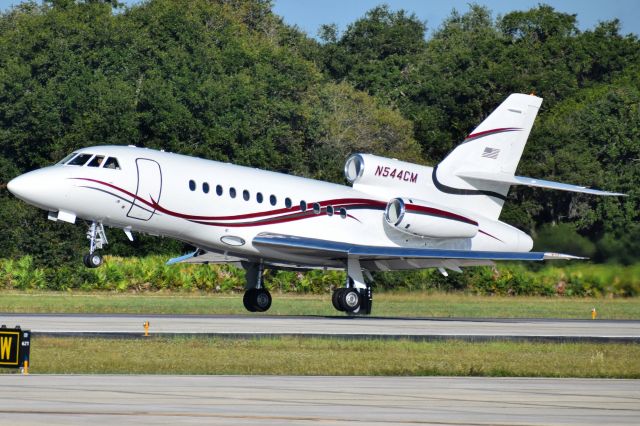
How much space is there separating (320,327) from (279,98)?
2106 inches

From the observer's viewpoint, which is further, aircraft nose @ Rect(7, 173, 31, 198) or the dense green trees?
the dense green trees

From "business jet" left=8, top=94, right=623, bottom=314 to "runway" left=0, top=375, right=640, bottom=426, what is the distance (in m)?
14.8

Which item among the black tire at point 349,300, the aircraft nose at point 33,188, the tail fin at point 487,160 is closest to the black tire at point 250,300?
the black tire at point 349,300

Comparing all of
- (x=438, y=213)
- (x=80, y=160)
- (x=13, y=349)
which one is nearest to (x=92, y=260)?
(x=80, y=160)

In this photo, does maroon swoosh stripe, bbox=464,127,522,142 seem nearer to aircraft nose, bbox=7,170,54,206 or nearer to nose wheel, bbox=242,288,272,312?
nose wheel, bbox=242,288,272,312

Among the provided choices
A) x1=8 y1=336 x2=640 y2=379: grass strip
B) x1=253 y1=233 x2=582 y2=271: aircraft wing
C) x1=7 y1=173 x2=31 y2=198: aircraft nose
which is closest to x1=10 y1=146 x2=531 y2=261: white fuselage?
x1=7 y1=173 x2=31 y2=198: aircraft nose

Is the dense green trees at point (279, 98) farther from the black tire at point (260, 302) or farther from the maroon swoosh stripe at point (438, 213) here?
the maroon swoosh stripe at point (438, 213)

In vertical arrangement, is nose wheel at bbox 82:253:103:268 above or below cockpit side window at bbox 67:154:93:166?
below

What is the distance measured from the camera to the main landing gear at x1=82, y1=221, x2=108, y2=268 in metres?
32.0

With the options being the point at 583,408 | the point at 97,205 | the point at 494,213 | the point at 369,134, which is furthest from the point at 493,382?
the point at 369,134

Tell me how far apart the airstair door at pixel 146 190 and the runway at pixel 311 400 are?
14895 mm

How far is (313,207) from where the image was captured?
36281mm

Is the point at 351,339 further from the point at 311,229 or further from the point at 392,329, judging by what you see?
the point at 311,229

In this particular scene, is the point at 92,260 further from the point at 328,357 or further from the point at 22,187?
the point at 328,357
